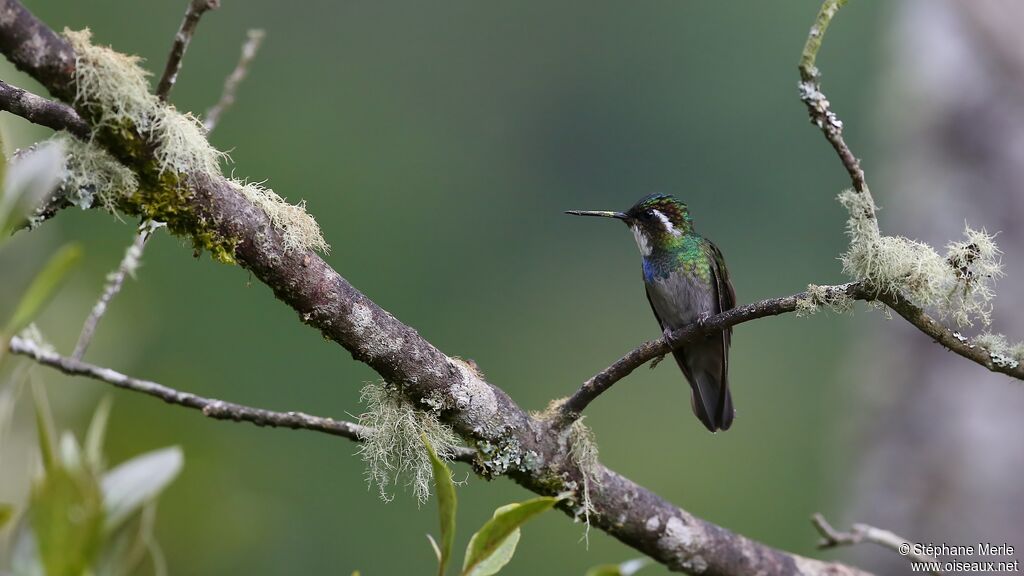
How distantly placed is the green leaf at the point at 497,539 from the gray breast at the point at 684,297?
247 centimetres

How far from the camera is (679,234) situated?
12.8ft

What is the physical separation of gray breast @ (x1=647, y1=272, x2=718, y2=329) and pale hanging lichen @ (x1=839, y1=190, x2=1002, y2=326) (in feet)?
6.31

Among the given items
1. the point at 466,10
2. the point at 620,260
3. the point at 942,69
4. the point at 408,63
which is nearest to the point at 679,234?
the point at 942,69

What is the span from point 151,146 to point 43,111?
170 millimetres

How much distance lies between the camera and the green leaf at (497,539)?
139cm

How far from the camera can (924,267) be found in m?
1.83

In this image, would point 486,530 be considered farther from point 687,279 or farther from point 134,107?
point 687,279

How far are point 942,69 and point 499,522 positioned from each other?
602 centimetres

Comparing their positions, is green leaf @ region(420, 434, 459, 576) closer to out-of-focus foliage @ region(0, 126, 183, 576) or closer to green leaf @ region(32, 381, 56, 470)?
out-of-focus foliage @ region(0, 126, 183, 576)

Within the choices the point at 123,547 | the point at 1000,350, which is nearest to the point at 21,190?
the point at 123,547

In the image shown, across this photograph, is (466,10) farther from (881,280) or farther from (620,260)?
(881,280)

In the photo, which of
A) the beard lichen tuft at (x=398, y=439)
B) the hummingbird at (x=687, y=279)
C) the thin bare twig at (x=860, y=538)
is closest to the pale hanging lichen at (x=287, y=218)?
the beard lichen tuft at (x=398, y=439)

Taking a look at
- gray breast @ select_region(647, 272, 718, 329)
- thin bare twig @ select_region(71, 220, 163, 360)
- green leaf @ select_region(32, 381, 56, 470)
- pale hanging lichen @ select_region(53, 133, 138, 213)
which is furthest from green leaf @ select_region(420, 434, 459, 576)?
gray breast @ select_region(647, 272, 718, 329)

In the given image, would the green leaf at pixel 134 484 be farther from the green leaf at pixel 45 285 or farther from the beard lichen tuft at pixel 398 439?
the beard lichen tuft at pixel 398 439
